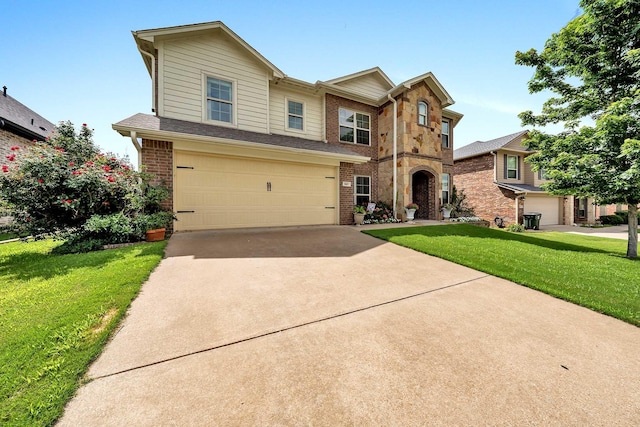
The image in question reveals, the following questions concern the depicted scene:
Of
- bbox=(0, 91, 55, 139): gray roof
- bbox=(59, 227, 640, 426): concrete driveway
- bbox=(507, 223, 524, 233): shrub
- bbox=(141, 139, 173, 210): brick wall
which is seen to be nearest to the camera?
bbox=(59, 227, 640, 426): concrete driveway

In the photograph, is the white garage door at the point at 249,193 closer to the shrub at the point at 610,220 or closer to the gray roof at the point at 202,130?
the gray roof at the point at 202,130

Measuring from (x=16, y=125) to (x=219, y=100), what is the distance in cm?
989

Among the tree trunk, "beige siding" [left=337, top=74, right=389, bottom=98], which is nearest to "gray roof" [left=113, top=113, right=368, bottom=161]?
"beige siding" [left=337, top=74, right=389, bottom=98]

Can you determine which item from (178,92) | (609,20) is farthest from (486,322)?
(178,92)

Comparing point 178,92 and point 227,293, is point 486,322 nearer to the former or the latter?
point 227,293

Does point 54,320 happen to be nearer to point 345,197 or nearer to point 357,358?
point 357,358

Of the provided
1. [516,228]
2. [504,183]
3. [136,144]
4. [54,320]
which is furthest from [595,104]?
[136,144]

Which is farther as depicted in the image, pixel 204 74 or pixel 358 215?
pixel 358 215

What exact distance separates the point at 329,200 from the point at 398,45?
20.1ft

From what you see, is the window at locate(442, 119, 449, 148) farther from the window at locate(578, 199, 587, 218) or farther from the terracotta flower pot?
the window at locate(578, 199, 587, 218)

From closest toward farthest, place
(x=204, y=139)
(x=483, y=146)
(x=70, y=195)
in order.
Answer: (x=70, y=195) < (x=204, y=139) < (x=483, y=146)

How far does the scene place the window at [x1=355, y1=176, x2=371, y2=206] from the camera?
11.4 meters

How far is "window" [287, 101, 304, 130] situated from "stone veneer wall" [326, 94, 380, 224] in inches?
47.2

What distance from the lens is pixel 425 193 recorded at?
40.6 ft
